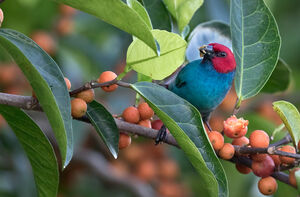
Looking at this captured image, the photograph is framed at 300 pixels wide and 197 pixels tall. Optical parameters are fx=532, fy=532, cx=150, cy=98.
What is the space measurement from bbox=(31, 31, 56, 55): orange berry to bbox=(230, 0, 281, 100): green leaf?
4.78 feet

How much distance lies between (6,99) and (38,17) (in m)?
1.68

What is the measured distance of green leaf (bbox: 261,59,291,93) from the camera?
1.91m

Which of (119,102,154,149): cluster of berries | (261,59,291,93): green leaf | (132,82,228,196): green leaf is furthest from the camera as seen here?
(261,59,291,93): green leaf

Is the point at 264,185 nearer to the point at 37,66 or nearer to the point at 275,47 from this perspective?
the point at 275,47

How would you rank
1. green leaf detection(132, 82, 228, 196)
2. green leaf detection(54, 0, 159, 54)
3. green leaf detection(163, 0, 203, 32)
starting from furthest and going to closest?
green leaf detection(163, 0, 203, 32), green leaf detection(132, 82, 228, 196), green leaf detection(54, 0, 159, 54)

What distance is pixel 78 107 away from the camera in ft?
4.47

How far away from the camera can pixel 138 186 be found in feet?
10.3

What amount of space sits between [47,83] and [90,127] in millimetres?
1940

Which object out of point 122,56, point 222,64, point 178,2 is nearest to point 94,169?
point 122,56

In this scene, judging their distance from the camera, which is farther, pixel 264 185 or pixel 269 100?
pixel 269 100

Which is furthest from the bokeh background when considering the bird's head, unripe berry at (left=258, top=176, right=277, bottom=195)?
unripe berry at (left=258, top=176, right=277, bottom=195)

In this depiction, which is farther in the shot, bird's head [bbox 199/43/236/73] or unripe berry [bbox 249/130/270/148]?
bird's head [bbox 199/43/236/73]

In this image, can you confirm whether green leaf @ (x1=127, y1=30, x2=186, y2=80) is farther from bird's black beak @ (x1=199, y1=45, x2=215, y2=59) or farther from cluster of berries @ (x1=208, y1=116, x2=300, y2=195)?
bird's black beak @ (x1=199, y1=45, x2=215, y2=59)

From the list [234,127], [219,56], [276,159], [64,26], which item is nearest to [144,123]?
[234,127]
